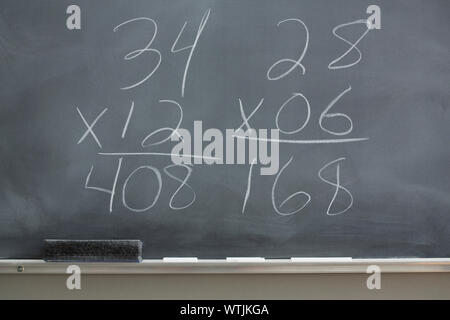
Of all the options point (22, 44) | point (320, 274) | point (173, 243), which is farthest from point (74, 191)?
point (320, 274)

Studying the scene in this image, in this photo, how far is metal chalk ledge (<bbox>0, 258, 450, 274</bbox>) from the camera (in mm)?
1398

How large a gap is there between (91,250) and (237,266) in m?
0.42

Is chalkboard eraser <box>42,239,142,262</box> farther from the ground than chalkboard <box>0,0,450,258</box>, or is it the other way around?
chalkboard <box>0,0,450,258</box>

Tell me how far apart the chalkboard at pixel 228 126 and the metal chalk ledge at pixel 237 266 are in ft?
0.09

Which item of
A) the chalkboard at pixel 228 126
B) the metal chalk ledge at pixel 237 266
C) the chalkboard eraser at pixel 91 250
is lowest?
the metal chalk ledge at pixel 237 266

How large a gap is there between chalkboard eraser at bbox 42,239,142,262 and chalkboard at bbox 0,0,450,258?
0.03 meters

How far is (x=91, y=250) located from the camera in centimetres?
139

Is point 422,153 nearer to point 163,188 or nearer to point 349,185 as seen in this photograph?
point 349,185

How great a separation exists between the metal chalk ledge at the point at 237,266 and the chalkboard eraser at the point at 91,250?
0.06 feet

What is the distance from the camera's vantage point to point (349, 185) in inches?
56.2

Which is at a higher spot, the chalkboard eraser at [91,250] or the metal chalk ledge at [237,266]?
the chalkboard eraser at [91,250]

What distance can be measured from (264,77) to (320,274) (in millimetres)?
602

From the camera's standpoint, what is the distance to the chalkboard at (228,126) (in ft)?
4.64

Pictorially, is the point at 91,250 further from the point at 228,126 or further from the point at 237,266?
the point at 228,126
